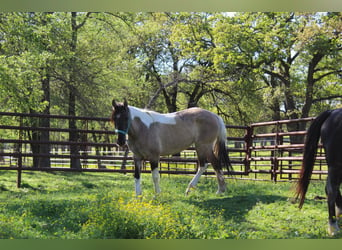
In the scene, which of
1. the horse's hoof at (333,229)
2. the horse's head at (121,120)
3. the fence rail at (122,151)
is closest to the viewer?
the horse's hoof at (333,229)

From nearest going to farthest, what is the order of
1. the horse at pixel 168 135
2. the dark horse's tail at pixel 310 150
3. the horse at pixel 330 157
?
the horse at pixel 330 157
the dark horse's tail at pixel 310 150
the horse at pixel 168 135

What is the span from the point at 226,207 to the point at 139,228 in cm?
180

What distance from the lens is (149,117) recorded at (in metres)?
6.65

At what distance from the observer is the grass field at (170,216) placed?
449 cm

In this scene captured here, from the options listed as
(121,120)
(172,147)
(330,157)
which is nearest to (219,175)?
(172,147)

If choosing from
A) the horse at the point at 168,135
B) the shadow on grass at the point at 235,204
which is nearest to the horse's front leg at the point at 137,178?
the horse at the point at 168,135

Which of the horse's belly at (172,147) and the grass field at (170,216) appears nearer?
the grass field at (170,216)

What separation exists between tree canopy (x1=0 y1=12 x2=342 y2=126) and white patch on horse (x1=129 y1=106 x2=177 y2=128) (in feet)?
20.1

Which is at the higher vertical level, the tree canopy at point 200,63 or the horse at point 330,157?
the tree canopy at point 200,63

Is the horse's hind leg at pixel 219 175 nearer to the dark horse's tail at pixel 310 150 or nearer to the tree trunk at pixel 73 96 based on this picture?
the dark horse's tail at pixel 310 150

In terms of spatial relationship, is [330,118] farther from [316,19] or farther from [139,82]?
[139,82]

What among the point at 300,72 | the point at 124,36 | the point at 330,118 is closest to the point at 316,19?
the point at 300,72

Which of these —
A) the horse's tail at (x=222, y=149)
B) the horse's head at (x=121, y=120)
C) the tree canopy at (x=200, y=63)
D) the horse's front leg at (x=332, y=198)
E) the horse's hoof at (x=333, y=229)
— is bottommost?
the horse's hoof at (x=333, y=229)

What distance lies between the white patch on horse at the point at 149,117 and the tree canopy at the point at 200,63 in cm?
613
